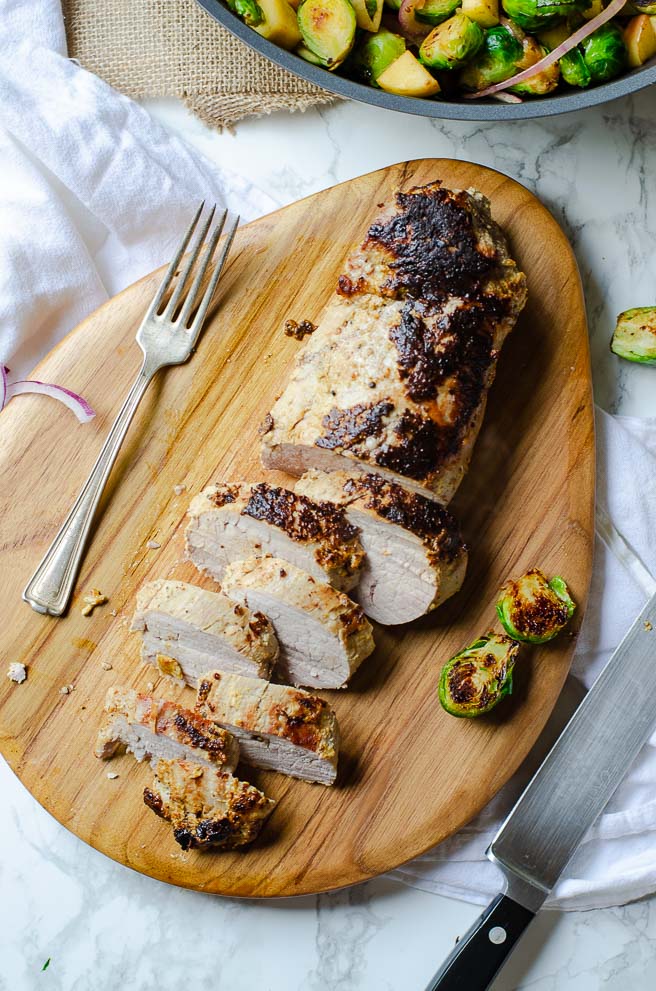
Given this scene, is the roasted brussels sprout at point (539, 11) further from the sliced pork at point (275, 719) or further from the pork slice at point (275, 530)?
the sliced pork at point (275, 719)

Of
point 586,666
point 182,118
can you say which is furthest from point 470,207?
point 586,666

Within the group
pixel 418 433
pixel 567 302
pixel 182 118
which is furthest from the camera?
pixel 182 118

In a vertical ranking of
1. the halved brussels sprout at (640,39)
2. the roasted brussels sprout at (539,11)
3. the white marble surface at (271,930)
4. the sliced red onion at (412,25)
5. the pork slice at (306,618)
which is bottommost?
the white marble surface at (271,930)

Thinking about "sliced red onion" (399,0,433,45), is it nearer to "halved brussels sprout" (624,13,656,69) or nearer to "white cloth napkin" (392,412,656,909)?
"halved brussels sprout" (624,13,656,69)

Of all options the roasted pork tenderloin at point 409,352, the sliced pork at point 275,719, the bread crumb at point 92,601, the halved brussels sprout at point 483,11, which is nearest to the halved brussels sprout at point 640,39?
the halved brussels sprout at point 483,11

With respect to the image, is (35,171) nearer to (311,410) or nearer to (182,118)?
(182,118)

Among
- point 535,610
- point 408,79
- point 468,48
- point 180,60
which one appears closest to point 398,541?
A: point 535,610
